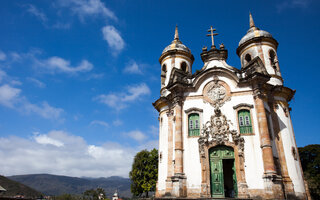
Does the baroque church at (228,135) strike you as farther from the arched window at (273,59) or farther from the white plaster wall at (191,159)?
the arched window at (273,59)

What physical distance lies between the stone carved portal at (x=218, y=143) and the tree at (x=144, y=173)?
750 inches

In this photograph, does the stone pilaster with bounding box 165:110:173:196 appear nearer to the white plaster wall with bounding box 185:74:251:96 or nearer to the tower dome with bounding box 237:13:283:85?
the white plaster wall with bounding box 185:74:251:96

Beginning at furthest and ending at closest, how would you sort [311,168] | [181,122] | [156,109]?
[311,168] < [156,109] < [181,122]

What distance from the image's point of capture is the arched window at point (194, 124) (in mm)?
17078

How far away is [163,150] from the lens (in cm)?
1917

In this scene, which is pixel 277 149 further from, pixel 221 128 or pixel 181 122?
pixel 181 122

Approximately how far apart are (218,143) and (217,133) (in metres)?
0.71

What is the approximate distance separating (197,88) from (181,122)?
9.90 ft

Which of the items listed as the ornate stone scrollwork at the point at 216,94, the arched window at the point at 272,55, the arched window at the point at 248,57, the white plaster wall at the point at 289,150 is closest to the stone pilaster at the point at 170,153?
the ornate stone scrollwork at the point at 216,94

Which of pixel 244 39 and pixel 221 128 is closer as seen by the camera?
pixel 221 128

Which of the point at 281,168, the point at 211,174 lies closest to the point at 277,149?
the point at 281,168

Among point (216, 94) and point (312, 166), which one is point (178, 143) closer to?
point (216, 94)

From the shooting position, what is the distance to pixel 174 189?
15.2m

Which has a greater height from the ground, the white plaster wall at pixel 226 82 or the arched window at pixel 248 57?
the arched window at pixel 248 57
